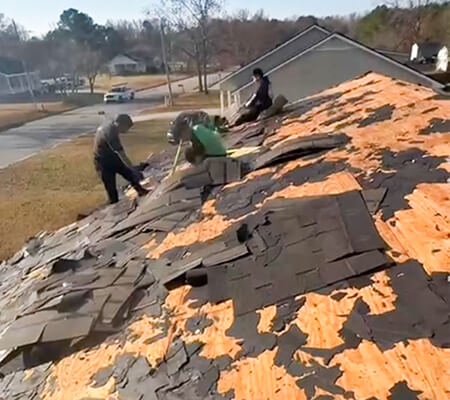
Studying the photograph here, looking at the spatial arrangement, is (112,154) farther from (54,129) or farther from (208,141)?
(54,129)

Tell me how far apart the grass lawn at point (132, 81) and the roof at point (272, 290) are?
46.9 meters

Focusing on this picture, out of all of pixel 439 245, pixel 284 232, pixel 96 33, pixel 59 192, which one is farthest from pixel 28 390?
pixel 96 33

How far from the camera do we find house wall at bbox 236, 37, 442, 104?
17188mm

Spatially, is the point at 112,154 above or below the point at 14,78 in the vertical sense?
above

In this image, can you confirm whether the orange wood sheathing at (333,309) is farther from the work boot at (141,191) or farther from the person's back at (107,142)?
the person's back at (107,142)

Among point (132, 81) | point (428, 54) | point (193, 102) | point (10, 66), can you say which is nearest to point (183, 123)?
point (193, 102)

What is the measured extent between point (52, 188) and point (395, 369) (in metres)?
15.0

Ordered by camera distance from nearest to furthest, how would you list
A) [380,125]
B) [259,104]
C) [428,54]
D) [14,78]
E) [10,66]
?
[380,125]
[259,104]
[428,54]
[10,66]
[14,78]

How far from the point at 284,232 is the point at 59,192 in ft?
41.4

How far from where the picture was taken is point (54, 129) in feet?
95.3

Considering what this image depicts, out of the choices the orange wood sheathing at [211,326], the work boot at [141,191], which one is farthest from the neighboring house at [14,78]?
the orange wood sheathing at [211,326]

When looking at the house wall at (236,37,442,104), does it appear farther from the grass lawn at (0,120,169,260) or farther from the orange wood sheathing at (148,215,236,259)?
the orange wood sheathing at (148,215,236,259)

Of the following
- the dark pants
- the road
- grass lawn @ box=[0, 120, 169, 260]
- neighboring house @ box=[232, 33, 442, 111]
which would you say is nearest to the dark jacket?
the dark pants

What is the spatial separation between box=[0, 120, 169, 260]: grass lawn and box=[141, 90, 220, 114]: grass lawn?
8.94 meters
